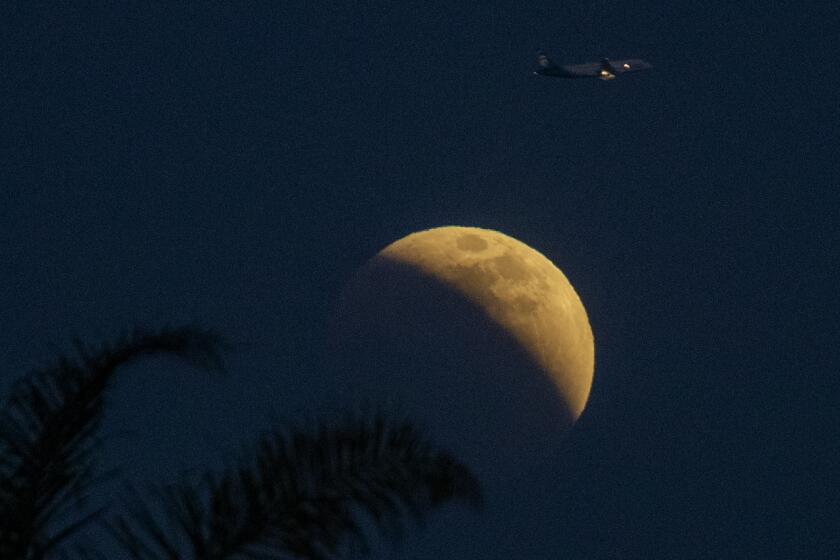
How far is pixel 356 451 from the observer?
5664mm

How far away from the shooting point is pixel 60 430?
6160 mm

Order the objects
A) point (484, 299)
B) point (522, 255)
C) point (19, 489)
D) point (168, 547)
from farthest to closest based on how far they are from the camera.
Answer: point (522, 255) < point (484, 299) < point (19, 489) < point (168, 547)

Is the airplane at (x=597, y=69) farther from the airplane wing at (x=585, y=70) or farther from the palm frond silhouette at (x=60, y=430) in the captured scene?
the palm frond silhouette at (x=60, y=430)

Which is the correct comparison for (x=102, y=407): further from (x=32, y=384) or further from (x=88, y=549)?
(x=88, y=549)

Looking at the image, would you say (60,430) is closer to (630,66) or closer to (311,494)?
(311,494)

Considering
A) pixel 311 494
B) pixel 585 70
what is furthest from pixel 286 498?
pixel 585 70

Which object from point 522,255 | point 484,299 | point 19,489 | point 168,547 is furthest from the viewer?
point 522,255

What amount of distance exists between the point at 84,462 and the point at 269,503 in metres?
1.09

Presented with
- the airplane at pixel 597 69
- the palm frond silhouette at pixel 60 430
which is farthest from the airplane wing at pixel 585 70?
the palm frond silhouette at pixel 60 430

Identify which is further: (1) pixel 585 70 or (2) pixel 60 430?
(1) pixel 585 70

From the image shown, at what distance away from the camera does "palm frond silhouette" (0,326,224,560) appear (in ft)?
19.6

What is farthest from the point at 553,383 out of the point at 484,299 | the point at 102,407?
the point at 102,407

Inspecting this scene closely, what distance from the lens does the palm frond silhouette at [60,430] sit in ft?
19.6

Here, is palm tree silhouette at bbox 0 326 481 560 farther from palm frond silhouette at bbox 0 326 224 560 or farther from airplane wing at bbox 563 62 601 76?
airplane wing at bbox 563 62 601 76
